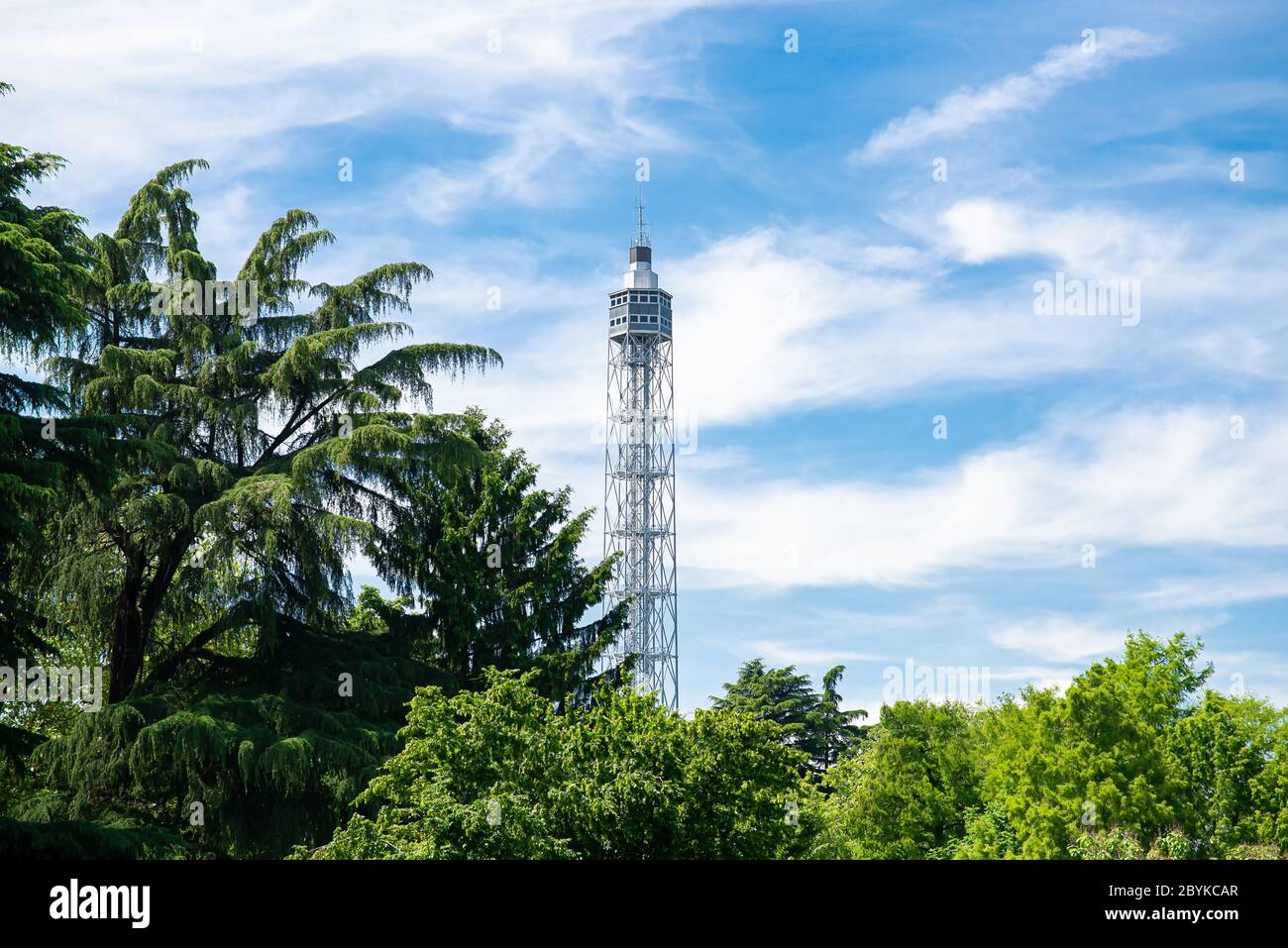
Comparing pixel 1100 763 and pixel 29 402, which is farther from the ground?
pixel 29 402

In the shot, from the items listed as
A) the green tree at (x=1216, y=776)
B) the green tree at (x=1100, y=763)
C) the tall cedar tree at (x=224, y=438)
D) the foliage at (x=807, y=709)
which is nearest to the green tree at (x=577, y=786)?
the tall cedar tree at (x=224, y=438)

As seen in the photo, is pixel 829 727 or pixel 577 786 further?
pixel 829 727

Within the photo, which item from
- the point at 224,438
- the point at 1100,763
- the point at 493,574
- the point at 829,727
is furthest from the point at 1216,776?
the point at 829,727

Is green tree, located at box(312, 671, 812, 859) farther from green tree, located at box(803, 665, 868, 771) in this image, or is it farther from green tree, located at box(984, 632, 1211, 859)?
Result: green tree, located at box(803, 665, 868, 771)

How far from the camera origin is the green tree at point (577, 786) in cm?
1825

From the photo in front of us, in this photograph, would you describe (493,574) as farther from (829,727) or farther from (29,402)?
(829,727)

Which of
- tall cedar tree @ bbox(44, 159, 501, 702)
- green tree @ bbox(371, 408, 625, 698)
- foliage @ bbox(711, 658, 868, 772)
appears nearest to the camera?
tall cedar tree @ bbox(44, 159, 501, 702)

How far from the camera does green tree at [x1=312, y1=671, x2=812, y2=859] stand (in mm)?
18250

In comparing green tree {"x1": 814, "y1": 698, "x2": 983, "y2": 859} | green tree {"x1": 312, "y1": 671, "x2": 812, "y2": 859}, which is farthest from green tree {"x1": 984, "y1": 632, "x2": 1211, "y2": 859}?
green tree {"x1": 312, "y1": 671, "x2": 812, "y2": 859}

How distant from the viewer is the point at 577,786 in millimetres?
19141

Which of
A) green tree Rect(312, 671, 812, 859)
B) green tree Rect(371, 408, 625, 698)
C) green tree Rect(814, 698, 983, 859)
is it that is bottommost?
green tree Rect(814, 698, 983, 859)
